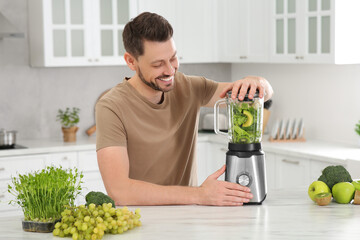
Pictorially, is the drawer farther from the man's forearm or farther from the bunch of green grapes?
the bunch of green grapes

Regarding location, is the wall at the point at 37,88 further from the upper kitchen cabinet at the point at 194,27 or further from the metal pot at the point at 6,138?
the upper kitchen cabinet at the point at 194,27

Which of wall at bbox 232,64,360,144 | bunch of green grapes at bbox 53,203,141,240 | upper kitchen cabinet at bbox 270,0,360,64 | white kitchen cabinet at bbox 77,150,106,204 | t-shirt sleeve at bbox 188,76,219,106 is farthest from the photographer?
white kitchen cabinet at bbox 77,150,106,204

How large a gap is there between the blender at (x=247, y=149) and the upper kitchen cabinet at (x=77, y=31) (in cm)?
304

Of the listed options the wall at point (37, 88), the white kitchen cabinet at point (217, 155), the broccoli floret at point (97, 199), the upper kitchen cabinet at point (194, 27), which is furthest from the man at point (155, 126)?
the wall at point (37, 88)

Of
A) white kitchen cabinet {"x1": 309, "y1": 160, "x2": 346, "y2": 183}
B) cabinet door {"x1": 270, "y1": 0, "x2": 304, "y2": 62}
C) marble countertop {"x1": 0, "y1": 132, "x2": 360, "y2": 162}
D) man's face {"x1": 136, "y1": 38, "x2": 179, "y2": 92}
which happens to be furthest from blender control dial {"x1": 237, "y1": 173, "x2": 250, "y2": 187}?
cabinet door {"x1": 270, "y1": 0, "x2": 304, "y2": 62}

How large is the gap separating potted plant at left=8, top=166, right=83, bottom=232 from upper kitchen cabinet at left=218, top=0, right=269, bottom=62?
135 inches

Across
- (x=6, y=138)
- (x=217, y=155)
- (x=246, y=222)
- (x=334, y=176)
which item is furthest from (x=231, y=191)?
(x=217, y=155)

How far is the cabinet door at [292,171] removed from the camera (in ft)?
14.5

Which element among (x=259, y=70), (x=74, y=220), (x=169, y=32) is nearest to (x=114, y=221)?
(x=74, y=220)

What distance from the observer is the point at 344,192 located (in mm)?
2279

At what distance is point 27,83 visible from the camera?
213 inches

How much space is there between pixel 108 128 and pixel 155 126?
0.28 meters

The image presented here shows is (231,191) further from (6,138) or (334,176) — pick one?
(6,138)

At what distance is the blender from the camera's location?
2.29m
